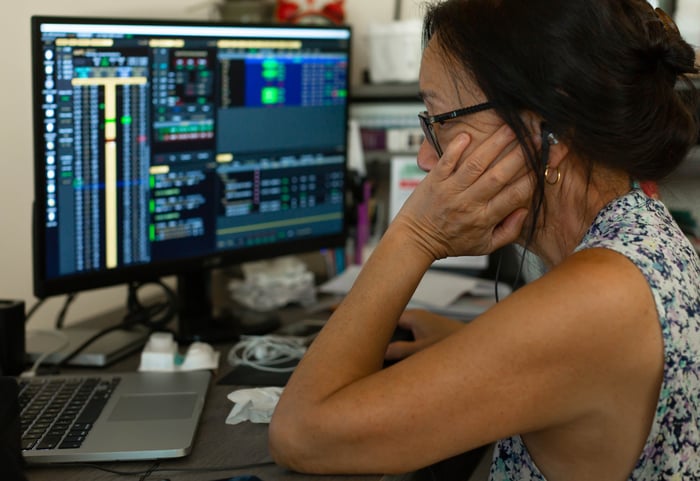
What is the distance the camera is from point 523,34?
3.40ft

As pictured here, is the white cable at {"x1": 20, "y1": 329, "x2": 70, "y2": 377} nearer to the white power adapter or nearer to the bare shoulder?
the white power adapter

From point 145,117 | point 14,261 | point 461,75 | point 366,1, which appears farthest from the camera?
point 366,1

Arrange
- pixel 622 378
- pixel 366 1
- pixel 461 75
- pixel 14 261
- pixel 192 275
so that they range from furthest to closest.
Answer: pixel 366 1, pixel 14 261, pixel 192 275, pixel 461 75, pixel 622 378

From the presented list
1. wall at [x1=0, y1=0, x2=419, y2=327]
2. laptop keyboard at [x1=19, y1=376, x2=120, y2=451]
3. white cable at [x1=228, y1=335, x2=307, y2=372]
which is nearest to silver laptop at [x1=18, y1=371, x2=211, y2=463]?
laptop keyboard at [x1=19, y1=376, x2=120, y2=451]

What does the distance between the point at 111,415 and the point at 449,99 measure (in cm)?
62

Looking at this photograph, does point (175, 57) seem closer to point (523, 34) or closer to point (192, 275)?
point (192, 275)

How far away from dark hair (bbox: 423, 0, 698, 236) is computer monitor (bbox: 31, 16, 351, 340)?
1.90 feet

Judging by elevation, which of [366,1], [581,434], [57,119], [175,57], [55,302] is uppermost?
[366,1]

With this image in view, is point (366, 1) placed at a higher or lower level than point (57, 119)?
higher

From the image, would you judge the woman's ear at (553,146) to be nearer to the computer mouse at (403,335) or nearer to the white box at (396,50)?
the computer mouse at (403,335)

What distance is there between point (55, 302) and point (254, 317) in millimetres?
489

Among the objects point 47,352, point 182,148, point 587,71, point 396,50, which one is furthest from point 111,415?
point 396,50

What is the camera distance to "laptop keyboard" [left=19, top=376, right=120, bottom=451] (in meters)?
1.12

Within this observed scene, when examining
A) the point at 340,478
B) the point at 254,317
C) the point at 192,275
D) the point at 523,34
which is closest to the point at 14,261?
the point at 192,275
